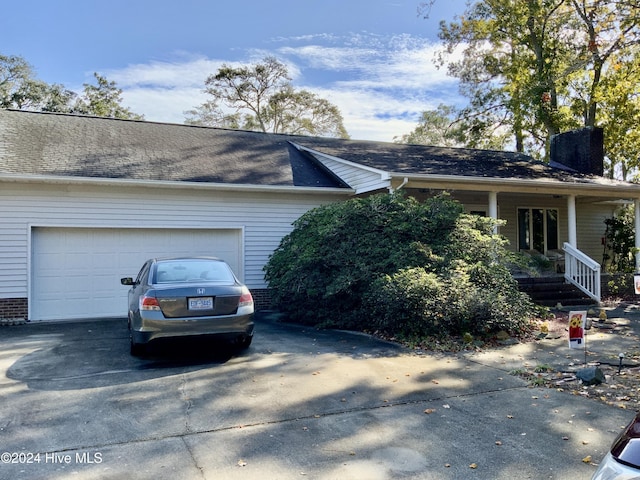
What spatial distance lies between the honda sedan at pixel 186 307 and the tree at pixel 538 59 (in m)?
10.3

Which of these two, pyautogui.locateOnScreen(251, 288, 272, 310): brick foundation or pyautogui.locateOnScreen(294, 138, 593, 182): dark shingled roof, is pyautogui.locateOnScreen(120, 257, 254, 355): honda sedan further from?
pyautogui.locateOnScreen(294, 138, 593, 182): dark shingled roof

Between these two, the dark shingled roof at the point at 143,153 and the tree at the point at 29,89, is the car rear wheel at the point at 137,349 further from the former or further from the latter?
the tree at the point at 29,89

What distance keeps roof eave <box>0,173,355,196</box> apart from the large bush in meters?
1.80

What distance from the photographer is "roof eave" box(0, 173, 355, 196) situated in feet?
32.2

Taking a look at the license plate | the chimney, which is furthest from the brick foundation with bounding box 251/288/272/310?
the chimney

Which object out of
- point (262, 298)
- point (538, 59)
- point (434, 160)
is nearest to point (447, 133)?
point (538, 59)

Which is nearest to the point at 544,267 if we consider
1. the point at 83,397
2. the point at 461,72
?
the point at 83,397

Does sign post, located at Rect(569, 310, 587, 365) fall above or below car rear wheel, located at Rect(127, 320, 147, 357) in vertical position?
above

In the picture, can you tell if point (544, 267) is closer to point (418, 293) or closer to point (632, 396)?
point (418, 293)

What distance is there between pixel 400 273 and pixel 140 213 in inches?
247

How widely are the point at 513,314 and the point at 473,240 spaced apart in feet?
6.03

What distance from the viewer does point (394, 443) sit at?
387cm

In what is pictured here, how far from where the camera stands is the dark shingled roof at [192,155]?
11.0m

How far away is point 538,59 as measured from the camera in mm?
19328
